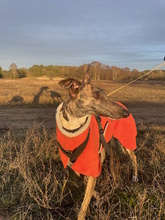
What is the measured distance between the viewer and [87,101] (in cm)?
310

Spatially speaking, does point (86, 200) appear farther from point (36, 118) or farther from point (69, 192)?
point (36, 118)

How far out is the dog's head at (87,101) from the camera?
10.1 ft

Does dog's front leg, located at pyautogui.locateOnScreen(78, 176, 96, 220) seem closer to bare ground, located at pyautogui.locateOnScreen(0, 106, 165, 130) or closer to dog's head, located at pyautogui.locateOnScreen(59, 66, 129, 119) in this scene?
dog's head, located at pyautogui.locateOnScreen(59, 66, 129, 119)

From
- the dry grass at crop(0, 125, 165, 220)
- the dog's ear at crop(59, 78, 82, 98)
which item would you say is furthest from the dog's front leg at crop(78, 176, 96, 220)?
the dog's ear at crop(59, 78, 82, 98)

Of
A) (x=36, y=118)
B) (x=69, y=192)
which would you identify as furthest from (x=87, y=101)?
(x=36, y=118)

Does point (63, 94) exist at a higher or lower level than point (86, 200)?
higher

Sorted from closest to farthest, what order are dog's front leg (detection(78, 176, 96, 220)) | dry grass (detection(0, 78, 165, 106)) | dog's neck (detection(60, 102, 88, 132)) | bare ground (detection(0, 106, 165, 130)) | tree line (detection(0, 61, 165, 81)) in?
dog's front leg (detection(78, 176, 96, 220)) < dog's neck (detection(60, 102, 88, 132)) < bare ground (detection(0, 106, 165, 130)) < dry grass (detection(0, 78, 165, 106)) < tree line (detection(0, 61, 165, 81))

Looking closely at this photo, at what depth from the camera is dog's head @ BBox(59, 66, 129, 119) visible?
3.09 m

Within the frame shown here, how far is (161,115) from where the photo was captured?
1093 centimetres

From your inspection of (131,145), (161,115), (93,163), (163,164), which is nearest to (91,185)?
(93,163)

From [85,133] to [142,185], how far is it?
1.53 metres

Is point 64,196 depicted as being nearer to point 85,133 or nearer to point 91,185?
point 91,185

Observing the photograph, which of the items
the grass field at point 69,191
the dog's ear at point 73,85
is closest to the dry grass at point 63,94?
the grass field at point 69,191

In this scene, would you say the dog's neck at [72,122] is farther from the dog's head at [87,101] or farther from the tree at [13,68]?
the tree at [13,68]
